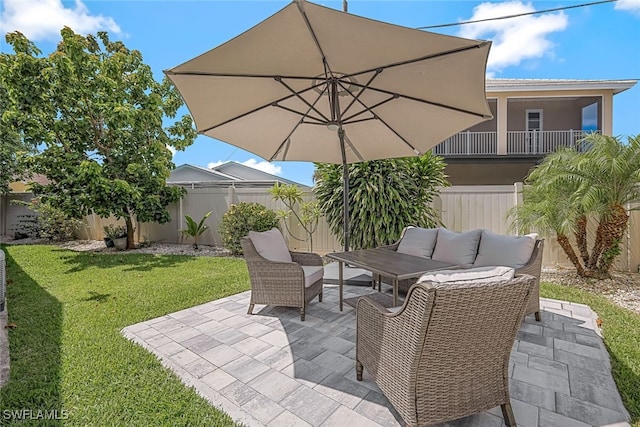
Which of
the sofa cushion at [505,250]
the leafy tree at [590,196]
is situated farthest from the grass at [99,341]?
the leafy tree at [590,196]

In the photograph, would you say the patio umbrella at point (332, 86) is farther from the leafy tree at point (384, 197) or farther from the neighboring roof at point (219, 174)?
the neighboring roof at point (219, 174)

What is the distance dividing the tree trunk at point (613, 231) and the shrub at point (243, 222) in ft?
20.3

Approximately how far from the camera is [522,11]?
6207 mm

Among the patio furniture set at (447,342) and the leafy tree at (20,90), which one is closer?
the patio furniture set at (447,342)

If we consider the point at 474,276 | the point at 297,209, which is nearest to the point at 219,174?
the point at 297,209

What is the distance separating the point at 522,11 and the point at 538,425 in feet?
23.6

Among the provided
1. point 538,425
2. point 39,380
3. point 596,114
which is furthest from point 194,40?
point 596,114

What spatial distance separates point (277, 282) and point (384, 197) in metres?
3.20

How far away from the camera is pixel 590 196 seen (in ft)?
15.2

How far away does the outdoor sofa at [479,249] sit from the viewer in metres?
3.46

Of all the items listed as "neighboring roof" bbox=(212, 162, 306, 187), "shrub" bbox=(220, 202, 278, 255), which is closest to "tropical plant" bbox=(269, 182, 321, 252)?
"shrub" bbox=(220, 202, 278, 255)

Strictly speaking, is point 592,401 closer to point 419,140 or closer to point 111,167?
Answer: point 419,140

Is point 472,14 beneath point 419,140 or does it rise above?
above

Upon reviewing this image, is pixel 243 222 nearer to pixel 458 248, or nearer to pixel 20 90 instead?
pixel 458 248
